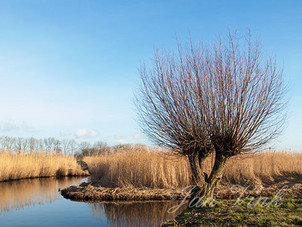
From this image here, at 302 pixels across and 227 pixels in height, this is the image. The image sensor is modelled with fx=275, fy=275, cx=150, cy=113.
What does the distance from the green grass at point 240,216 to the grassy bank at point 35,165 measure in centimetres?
1432

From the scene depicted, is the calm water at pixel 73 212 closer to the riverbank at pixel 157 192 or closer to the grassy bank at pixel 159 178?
the riverbank at pixel 157 192

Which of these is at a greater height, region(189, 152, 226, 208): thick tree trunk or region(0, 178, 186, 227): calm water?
region(189, 152, 226, 208): thick tree trunk

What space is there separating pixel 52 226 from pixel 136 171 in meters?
5.31

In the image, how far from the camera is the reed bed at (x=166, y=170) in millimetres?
12172

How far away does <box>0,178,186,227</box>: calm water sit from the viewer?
25.6 ft

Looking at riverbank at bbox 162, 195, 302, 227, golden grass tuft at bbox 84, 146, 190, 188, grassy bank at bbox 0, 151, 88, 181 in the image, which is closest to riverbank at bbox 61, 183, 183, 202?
golden grass tuft at bbox 84, 146, 190, 188

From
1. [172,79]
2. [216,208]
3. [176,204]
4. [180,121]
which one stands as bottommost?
[176,204]

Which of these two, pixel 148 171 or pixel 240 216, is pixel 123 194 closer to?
pixel 148 171

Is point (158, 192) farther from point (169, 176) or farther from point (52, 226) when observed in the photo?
point (52, 226)

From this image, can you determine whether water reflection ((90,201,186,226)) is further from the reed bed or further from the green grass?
the reed bed

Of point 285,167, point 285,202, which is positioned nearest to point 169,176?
point 285,202

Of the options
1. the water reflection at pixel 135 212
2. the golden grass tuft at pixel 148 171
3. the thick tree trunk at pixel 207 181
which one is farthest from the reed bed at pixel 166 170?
the thick tree trunk at pixel 207 181

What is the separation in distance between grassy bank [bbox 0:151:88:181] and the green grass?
14.3 m

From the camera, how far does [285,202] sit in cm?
760
